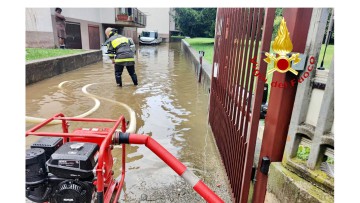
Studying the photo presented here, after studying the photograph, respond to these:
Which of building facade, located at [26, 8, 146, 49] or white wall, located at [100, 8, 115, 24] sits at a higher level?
white wall, located at [100, 8, 115, 24]

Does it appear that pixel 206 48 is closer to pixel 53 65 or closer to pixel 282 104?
pixel 53 65

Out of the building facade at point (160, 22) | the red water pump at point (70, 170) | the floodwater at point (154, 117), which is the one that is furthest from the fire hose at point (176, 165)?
the building facade at point (160, 22)

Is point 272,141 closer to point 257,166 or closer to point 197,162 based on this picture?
point 257,166

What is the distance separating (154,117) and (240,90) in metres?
2.88

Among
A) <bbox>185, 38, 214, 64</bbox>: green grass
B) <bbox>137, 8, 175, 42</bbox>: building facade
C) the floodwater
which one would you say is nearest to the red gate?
the floodwater

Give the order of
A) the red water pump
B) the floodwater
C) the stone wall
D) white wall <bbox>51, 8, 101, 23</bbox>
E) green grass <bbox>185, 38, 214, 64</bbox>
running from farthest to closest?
white wall <bbox>51, 8, 101, 23</bbox>, green grass <bbox>185, 38, 214, 64</bbox>, the stone wall, the floodwater, the red water pump

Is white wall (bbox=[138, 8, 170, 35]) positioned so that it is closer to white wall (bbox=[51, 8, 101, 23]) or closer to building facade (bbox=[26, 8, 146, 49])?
building facade (bbox=[26, 8, 146, 49])

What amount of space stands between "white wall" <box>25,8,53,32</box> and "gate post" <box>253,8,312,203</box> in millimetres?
11494

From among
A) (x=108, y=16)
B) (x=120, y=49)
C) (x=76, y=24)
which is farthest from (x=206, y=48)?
(x=120, y=49)

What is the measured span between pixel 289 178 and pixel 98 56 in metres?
12.8

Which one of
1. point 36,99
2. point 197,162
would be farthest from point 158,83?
point 197,162

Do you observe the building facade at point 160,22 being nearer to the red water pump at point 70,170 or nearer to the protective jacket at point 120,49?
the protective jacket at point 120,49

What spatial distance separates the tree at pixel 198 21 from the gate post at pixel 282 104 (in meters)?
26.7

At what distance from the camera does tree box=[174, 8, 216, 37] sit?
28.3m
